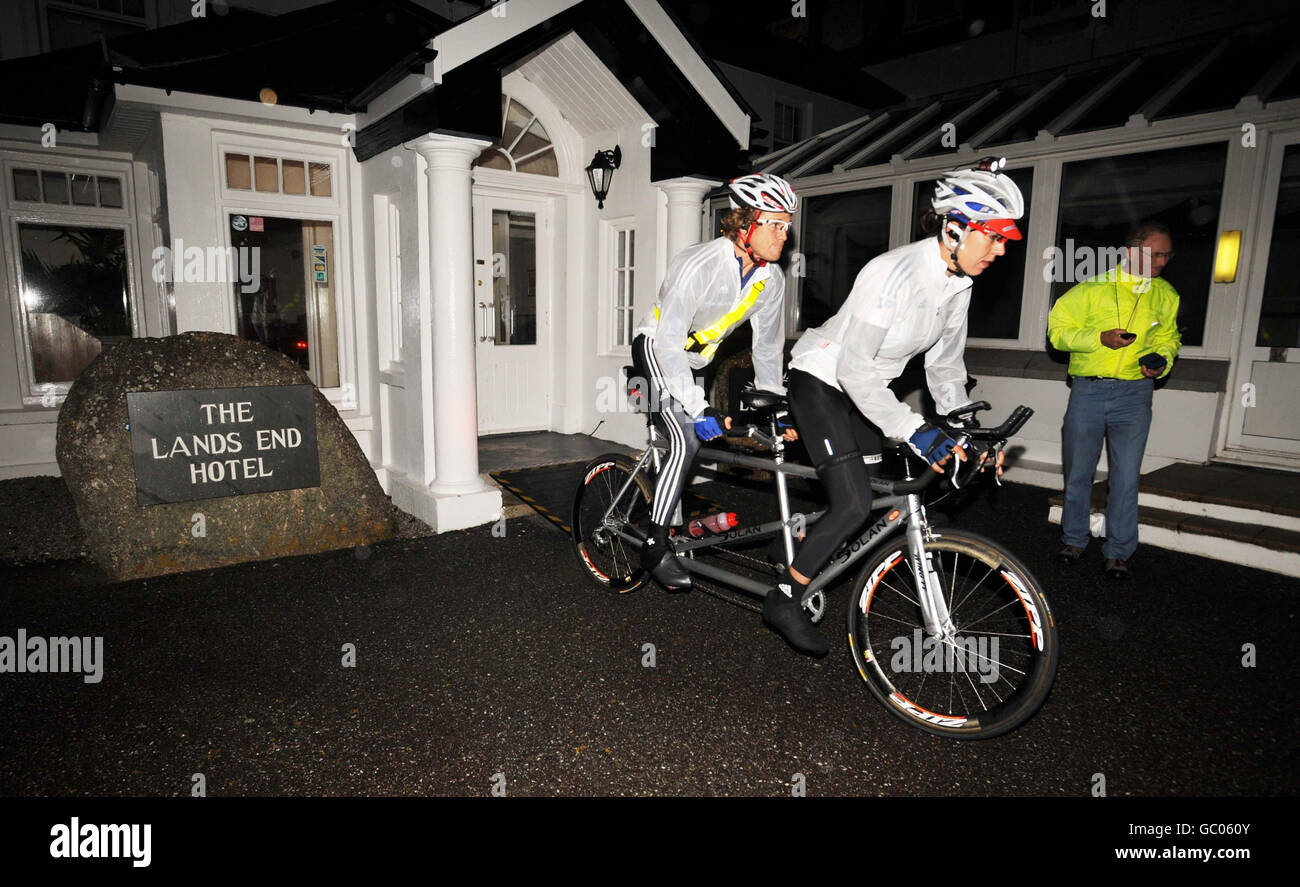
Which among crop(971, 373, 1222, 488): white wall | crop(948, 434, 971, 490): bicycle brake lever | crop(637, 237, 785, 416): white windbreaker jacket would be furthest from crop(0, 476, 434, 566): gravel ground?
crop(971, 373, 1222, 488): white wall

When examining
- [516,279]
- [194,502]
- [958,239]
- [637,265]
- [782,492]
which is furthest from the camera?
[516,279]

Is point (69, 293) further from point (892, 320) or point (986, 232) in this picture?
point (986, 232)

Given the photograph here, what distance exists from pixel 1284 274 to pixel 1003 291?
8.74ft

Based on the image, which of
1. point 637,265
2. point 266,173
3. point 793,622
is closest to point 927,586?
point 793,622

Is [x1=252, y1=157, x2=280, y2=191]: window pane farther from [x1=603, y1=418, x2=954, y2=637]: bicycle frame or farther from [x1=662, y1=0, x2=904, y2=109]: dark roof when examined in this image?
[x1=662, y1=0, x2=904, y2=109]: dark roof

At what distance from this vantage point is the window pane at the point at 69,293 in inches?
288

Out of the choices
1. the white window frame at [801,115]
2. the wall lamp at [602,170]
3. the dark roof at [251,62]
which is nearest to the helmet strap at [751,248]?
the dark roof at [251,62]

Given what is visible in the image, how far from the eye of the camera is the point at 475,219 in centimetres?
809

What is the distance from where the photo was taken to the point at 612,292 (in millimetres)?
8469

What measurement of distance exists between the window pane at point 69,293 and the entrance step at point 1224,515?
9.81 meters

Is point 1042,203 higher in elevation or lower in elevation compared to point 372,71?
lower
